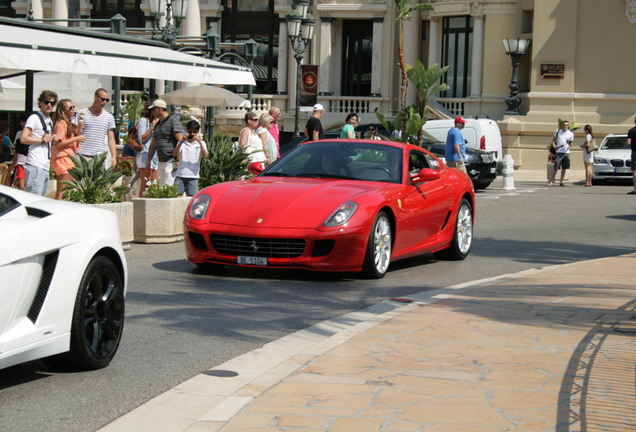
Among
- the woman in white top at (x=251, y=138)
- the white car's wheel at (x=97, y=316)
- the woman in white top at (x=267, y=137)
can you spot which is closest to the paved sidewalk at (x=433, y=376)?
the white car's wheel at (x=97, y=316)

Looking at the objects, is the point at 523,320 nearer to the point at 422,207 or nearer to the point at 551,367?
the point at 551,367

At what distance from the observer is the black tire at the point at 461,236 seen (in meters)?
13.9

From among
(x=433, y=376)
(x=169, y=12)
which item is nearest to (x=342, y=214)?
(x=433, y=376)

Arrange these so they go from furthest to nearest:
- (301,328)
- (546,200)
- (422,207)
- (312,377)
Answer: (546,200) < (422,207) < (301,328) < (312,377)

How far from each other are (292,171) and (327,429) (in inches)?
287

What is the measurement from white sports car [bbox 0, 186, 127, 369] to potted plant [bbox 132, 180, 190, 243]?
289 inches

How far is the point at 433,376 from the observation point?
23.2 ft

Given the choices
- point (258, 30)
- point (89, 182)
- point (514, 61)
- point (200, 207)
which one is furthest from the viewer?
point (258, 30)

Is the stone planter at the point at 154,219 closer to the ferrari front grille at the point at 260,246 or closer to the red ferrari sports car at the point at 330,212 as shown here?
the red ferrari sports car at the point at 330,212

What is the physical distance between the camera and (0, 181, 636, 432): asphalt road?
21.3 feet

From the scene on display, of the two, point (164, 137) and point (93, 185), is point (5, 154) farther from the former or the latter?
point (93, 185)

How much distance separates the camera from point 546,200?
25328 mm

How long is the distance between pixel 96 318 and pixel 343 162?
20.3 feet

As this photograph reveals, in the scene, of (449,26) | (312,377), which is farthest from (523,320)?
(449,26)
